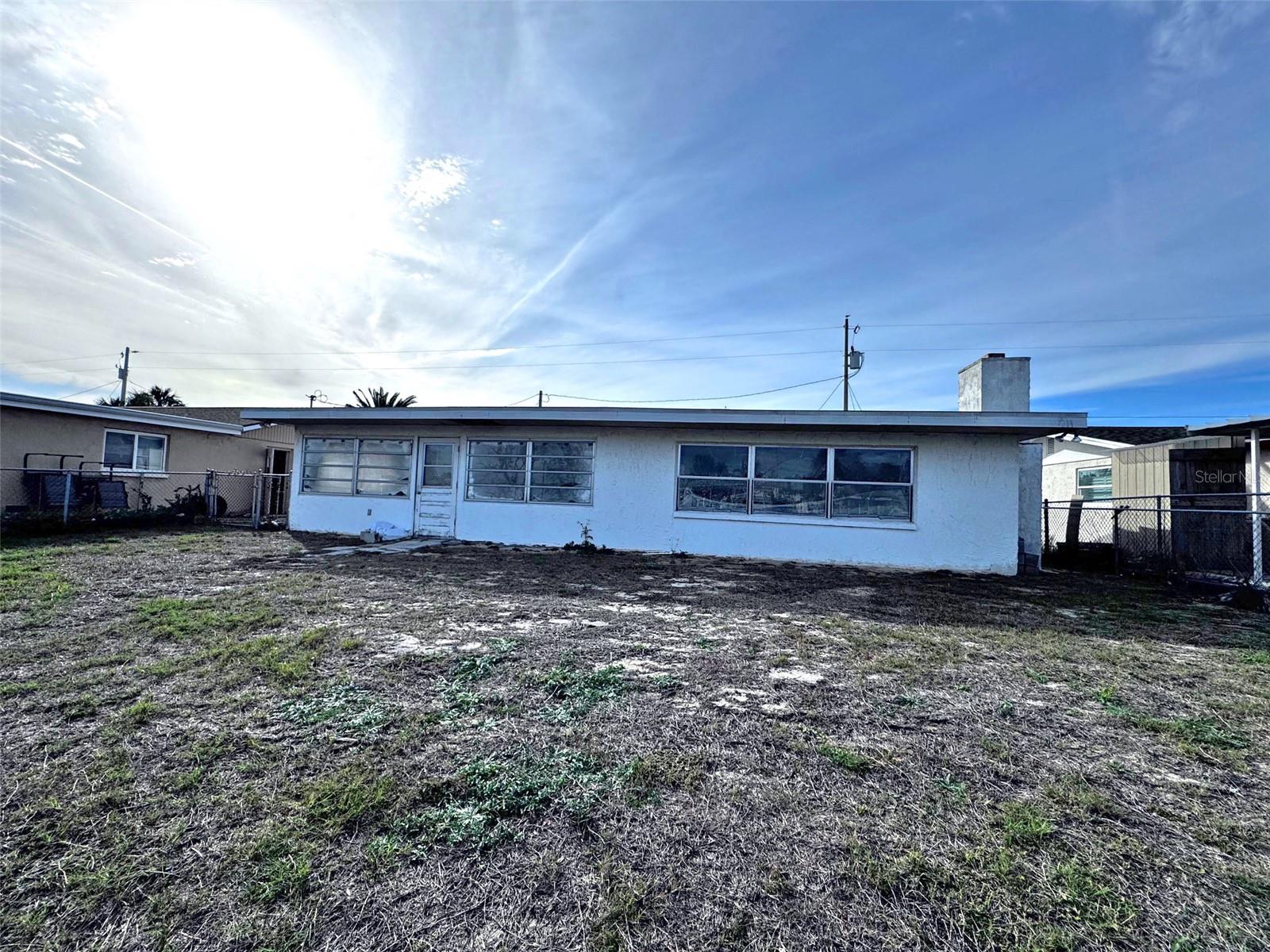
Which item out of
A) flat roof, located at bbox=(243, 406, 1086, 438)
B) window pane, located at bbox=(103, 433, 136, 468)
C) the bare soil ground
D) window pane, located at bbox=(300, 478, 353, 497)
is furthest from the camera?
window pane, located at bbox=(103, 433, 136, 468)

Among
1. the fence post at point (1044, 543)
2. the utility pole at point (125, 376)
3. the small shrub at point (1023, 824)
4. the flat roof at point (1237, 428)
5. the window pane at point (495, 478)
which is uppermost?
the utility pole at point (125, 376)

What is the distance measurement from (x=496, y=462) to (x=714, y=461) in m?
4.32

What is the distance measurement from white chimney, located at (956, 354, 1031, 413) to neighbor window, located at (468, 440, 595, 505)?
743 centimetres

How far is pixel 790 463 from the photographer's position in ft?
31.1

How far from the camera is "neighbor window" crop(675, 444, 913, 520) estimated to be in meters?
9.13

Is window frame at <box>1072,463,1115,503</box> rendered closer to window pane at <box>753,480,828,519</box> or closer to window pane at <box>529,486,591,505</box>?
window pane at <box>753,480,828,519</box>

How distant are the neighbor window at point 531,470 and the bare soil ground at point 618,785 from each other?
18.3 feet

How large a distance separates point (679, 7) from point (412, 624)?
351 inches

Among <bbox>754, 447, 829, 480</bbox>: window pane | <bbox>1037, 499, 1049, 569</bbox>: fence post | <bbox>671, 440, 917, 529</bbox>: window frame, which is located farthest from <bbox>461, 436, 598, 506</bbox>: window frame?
<bbox>1037, 499, 1049, 569</bbox>: fence post

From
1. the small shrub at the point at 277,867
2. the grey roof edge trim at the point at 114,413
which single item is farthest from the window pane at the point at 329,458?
the small shrub at the point at 277,867

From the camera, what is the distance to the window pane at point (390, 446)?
11406 millimetres

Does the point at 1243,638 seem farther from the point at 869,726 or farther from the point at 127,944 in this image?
the point at 127,944

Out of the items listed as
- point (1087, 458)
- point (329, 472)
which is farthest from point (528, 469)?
point (1087, 458)

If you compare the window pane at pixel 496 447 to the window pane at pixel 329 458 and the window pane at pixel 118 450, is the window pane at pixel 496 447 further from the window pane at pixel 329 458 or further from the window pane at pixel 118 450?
the window pane at pixel 118 450
